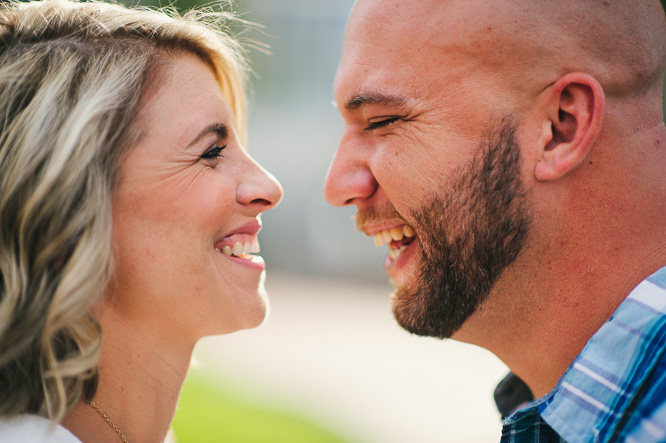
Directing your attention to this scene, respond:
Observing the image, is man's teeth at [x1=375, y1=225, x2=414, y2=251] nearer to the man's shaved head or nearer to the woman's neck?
the man's shaved head

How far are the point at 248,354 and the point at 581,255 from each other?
18.9 feet

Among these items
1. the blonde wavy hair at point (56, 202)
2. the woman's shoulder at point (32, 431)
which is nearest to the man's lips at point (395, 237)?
the blonde wavy hair at point (56, 202)

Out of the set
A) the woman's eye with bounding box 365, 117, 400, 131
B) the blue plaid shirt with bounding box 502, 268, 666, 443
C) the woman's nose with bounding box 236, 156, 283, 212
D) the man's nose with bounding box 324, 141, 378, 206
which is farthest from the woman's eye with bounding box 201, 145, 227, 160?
the blue plaid shirt with bounding box 502, 268, 666, 443

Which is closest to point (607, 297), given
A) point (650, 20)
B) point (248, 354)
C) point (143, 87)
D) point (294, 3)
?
point (650, 20)

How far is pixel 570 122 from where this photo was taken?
7.48 ft

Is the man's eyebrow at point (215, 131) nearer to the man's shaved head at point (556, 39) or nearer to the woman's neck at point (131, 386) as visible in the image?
the woman's neck at point (131, 386)

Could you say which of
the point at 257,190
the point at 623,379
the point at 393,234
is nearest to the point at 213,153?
the point at 257,190

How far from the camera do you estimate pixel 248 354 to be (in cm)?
746

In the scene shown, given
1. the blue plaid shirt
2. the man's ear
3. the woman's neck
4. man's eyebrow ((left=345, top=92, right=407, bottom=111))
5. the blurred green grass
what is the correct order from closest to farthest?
the blue plaid shirt → the woman's neck → the man's ear → man's eyebrow ((left=345, top=92, right=407, bottom=111)) → the blurred green grass

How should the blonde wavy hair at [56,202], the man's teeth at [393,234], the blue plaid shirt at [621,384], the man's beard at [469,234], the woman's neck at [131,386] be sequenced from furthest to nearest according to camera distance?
the man's teeth at [393,234] < the man's beard at [469,234] < the woman's neck at [131,386] < the blonde wavy hair at [56,202] < the blue plaid shirt at [621,384]

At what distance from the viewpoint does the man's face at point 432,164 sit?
7.66 feet

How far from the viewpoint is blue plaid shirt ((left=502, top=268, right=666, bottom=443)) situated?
1771 mm

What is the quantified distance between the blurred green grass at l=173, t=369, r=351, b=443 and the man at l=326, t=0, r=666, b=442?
284 centimetres

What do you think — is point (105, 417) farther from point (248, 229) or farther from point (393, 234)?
point (393, 234)
